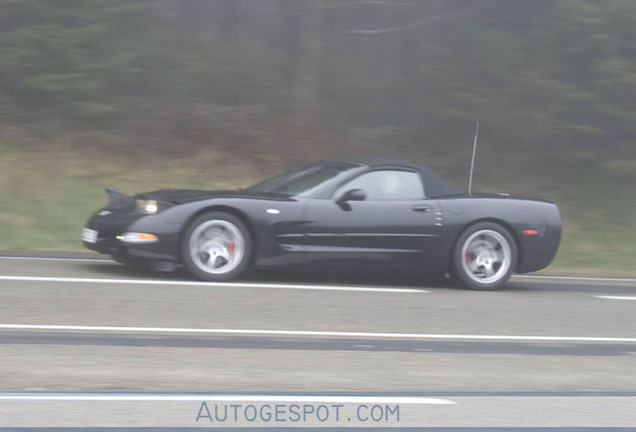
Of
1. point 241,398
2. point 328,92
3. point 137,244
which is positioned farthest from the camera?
point 328,92

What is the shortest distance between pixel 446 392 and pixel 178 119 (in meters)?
10.5

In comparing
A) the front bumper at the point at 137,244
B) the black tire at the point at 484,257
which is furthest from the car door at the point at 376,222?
the front bumper at the point at 137,244

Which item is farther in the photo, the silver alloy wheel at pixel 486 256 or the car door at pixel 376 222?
the silver alloy wheel at pixel 486 256

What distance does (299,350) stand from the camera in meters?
6.59

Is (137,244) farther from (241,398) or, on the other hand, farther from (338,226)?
(241,398)

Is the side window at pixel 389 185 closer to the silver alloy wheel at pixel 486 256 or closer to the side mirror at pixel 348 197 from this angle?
the side mirror at pixel 348 197

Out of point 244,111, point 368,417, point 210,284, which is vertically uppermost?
point 244,111

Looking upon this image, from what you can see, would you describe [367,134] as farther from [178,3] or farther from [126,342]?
[126,342]

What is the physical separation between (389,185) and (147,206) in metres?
2.46

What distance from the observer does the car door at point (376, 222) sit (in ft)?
30.7

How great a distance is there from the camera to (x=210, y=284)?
884 centimetres

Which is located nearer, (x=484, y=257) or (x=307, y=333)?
(x=307, y=333)

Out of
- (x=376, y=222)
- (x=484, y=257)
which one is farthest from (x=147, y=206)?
(x=484, y=257)

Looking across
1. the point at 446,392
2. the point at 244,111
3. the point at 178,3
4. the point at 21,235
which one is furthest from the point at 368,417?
the point at 178,3
